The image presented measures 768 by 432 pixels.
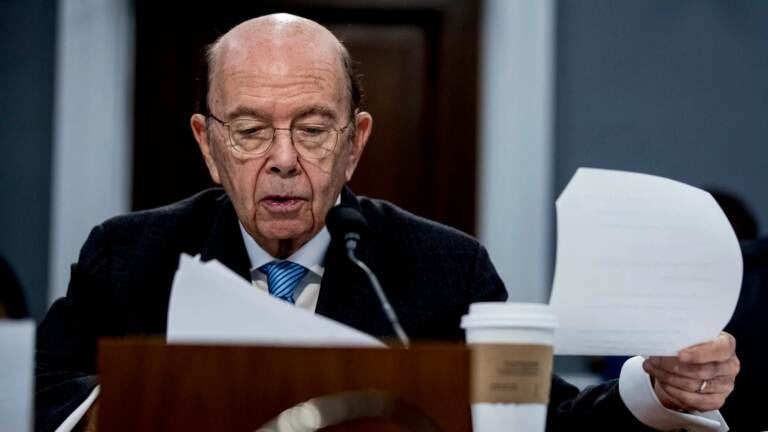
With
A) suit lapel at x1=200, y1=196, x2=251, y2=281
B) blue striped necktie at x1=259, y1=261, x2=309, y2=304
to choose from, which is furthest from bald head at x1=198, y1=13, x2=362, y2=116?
blue striped necktie at x1=259, y1=261, x2=309, y2=304

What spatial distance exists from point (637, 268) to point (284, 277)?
30.6 inches

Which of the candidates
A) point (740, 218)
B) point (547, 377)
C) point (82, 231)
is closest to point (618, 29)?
point (740, 218)

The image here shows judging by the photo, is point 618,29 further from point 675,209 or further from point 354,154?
point 675,209

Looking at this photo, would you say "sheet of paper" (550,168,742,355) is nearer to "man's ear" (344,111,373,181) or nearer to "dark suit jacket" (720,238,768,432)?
"man's ear" (344,111,373,181)

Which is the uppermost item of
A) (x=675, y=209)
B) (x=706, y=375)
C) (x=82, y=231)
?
(x=675, y=209)

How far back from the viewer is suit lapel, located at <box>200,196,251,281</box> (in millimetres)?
2176

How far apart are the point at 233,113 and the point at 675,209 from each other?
0.86 meters

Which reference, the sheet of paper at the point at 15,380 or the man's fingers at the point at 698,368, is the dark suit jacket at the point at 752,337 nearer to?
the man's fingers at the point at 698,368

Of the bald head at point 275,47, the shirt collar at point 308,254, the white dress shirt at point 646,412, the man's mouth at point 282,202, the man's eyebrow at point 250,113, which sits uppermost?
the bald head at point 275,47

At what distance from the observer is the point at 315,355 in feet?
4.39

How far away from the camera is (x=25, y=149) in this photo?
4.29 metres

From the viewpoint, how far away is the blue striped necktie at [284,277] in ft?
7.07

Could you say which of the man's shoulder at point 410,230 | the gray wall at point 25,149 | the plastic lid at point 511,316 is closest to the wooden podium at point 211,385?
the plastic lid at point 511,316

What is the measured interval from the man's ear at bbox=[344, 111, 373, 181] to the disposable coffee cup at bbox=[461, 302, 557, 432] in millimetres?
901
